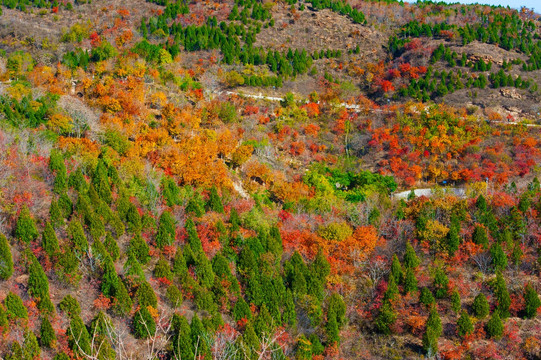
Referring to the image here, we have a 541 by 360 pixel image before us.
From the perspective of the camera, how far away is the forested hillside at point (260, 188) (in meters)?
35.2

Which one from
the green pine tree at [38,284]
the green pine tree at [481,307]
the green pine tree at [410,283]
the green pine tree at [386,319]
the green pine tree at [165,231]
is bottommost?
the green pine tree at [386,319]

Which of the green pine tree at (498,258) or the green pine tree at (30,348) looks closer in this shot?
the green pine tree at (30,348)

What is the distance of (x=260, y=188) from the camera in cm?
5478

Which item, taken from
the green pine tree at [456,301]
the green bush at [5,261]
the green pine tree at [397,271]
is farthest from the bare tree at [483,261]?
the green bush at [5,261]

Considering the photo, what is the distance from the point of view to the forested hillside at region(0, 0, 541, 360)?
116ft

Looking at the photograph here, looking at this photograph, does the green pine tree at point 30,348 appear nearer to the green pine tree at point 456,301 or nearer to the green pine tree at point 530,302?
the green pine tree at point 456,301

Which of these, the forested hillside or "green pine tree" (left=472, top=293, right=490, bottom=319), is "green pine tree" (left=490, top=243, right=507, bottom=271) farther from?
"green pine tree" (left=472, top=293, right=490, bottom=319)

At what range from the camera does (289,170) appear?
5947cm

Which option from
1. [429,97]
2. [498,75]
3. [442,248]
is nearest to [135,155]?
[442,248]

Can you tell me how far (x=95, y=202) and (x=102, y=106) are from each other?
1741 cm

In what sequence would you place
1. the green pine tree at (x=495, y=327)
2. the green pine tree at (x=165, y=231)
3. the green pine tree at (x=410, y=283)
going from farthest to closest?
the green pine tree at (x=410, y=283) → the green pine tree at (x=165, y=231) → the green pine tree at (x=495, y=327)

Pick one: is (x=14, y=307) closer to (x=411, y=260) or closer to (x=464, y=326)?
(x=464, y=326)

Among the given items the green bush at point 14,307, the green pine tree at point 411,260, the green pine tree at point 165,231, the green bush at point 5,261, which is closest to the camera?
the green bush at point 14,307

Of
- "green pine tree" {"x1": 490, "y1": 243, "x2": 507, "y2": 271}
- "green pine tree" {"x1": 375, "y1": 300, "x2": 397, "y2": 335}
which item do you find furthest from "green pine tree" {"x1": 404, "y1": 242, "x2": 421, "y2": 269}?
→ "green pine tree" {"x1": 490, "y1": 243, "x2": 507, "y2": 271}
